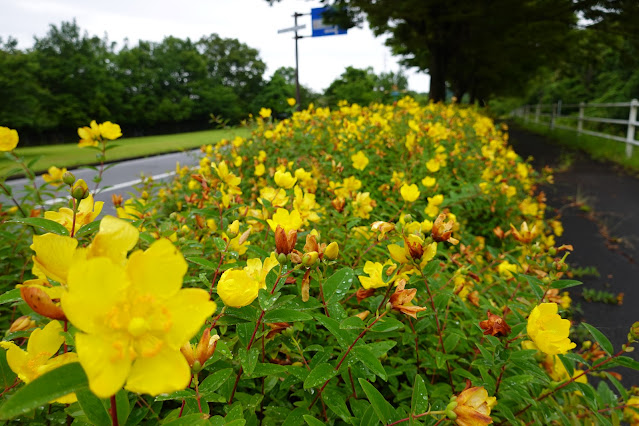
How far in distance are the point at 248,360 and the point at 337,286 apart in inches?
8.0

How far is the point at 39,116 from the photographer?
15281 millimetres

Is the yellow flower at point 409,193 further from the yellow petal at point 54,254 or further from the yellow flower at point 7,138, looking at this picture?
the yellow flower at point 7,138

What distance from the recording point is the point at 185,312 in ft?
1.20

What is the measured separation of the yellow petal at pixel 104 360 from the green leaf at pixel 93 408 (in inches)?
4.9

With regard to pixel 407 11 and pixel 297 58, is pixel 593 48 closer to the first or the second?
pixel 407 11

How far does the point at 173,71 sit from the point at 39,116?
20.9 m

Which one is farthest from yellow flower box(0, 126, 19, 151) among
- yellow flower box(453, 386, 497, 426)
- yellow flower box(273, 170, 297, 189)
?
yellow flower box(453, 386, 497, 426)

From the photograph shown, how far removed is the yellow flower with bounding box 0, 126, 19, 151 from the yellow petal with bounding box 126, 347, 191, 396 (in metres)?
1.13

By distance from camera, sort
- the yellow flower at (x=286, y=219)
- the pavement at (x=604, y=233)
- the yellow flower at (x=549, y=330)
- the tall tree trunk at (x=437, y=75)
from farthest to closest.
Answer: the tall tree trunk at (x=437, y=75)
the pavement at (x=604, y=233)
the yellow flower at (x=286, y=219)
the yellow flower at (x=549, y=330)

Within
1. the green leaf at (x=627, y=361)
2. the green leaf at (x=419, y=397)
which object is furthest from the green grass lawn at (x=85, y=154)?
the green leaf at (x=627, y=361)

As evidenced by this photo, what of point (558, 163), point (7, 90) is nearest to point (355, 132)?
point (558, 163)

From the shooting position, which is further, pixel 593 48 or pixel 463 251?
pixel 593 48

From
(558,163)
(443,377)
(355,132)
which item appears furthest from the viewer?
(558,163)

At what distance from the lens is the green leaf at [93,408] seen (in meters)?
0.41
